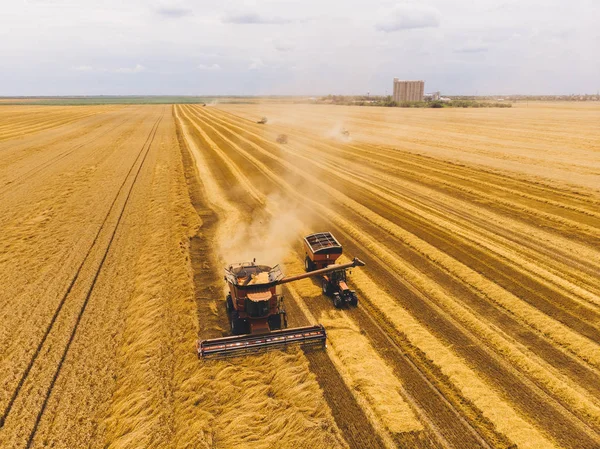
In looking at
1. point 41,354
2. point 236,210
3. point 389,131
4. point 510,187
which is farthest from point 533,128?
point 41,354

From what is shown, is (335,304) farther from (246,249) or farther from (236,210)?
(236,210)

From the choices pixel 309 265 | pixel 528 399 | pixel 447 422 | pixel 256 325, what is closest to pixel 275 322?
pixel 256 325

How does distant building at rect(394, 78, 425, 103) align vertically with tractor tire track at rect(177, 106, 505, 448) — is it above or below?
above

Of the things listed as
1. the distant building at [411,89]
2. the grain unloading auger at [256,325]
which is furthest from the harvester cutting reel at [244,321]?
the distant building at [411,89]

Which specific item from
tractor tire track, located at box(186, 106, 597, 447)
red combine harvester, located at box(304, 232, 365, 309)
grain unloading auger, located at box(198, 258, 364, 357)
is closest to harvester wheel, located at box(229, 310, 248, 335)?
grain unloading auger, located at box(198, 258, 364, 357)

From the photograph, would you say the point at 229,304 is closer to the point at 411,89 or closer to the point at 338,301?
the point at 338,301

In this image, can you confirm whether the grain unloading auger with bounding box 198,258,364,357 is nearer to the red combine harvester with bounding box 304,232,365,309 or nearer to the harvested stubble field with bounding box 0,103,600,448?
the harvested stubble field with bounding box 0,103,600,448
